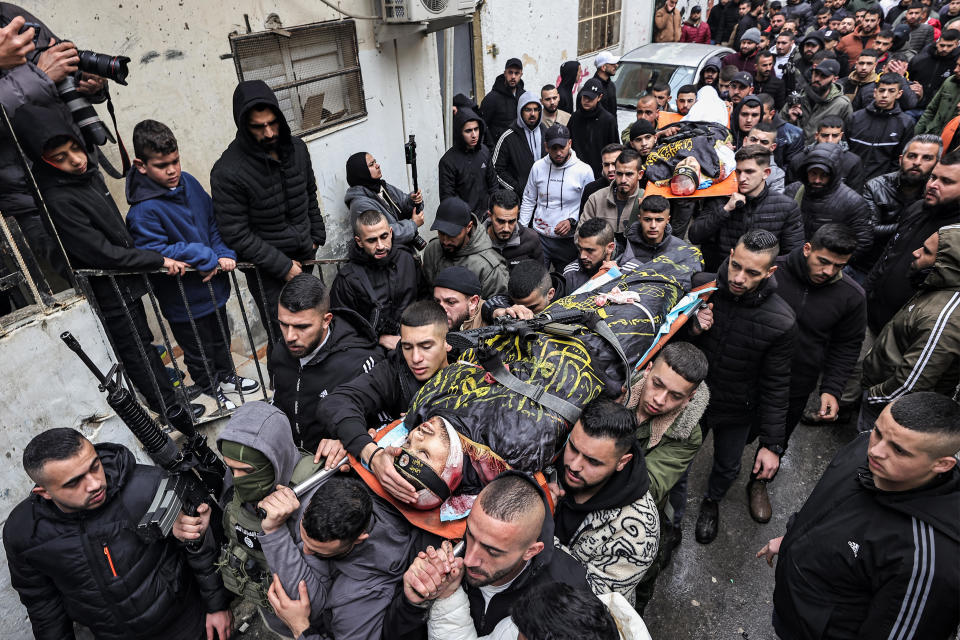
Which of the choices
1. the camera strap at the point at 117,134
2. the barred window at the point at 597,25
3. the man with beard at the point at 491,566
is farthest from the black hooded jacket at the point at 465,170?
the barred window at the point at 597,25

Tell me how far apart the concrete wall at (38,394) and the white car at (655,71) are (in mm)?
7631

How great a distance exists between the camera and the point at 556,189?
538cm

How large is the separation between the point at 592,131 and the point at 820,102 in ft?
8.84

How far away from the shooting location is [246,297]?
5.00m

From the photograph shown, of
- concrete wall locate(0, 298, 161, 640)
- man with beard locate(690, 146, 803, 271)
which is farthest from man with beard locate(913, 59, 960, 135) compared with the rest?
concrete wall locate(0, 298, 161, 640)

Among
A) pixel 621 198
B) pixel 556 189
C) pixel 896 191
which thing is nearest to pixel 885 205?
pixel 896 191

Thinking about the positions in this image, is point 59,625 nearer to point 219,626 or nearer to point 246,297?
point 219,626

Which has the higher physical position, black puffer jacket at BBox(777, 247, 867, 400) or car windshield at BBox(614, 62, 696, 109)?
car windshield at BBox(614, 62, 696, 109)

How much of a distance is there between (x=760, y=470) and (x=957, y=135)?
4.24 m

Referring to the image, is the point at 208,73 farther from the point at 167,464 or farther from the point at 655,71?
the point at 655,71

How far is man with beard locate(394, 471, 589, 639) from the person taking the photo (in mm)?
1862

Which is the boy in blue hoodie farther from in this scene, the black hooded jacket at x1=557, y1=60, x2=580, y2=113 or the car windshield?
the car windshield

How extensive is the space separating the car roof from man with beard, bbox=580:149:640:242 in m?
5.09

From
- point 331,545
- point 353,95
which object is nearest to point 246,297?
point 353,95
